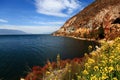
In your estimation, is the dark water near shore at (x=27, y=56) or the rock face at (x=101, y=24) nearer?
the dark water near shore at (x=27, y=56)

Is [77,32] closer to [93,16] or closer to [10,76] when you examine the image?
[93,16]

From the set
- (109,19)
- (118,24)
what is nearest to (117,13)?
(109,19)

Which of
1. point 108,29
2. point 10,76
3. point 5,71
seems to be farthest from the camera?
point 108,29

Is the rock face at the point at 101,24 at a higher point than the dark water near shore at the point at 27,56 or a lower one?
higher

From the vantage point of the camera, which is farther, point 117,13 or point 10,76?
point 117,13

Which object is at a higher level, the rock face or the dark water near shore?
the rock face

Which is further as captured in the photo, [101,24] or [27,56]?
[101,24]

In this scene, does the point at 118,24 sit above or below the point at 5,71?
above

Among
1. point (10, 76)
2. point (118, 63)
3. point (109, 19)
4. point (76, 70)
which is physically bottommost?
point (10, 76)

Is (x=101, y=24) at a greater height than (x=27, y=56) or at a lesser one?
greater

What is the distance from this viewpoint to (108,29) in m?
78.0

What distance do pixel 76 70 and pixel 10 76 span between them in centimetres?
1747

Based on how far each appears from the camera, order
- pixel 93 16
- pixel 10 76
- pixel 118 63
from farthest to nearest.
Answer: pixel 93 16 < pixel 10 76 < pixel 118 63

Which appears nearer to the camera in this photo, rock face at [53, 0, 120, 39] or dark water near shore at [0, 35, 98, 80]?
dark water near shore at [0, 35, 98, 80]
